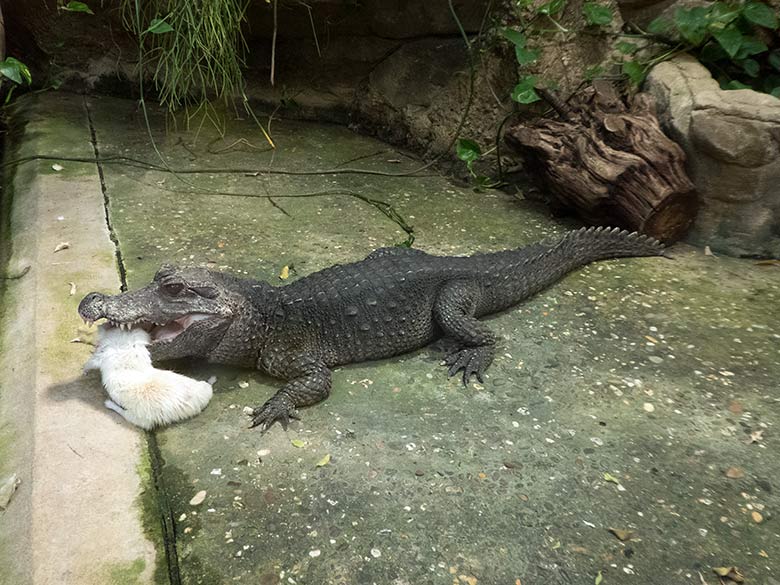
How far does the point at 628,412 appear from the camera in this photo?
290cm

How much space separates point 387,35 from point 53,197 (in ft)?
10.7

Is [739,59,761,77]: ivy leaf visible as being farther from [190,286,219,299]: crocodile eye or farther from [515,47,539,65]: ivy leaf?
[190,286,219,299]: crocodile eye

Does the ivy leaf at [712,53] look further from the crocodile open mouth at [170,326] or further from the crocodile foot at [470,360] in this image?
the crocodile open mouth at [170,326]

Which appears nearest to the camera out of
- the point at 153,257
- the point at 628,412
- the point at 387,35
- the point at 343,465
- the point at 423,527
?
the point at 423,527

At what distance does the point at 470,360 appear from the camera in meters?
3.19

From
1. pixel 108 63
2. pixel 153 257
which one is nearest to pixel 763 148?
pixel 153 257

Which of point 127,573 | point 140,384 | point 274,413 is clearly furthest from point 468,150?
point 127,573

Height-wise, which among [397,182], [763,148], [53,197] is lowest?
[53,197]

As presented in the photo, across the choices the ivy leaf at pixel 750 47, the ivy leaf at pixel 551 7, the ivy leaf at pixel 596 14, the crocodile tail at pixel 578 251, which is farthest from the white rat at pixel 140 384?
the ivy leaf at pixel 750 47

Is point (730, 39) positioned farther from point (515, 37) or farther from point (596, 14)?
point (515, 37)

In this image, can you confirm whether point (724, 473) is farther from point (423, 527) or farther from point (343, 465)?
point (343, 465)

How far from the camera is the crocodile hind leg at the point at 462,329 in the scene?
3203 mm

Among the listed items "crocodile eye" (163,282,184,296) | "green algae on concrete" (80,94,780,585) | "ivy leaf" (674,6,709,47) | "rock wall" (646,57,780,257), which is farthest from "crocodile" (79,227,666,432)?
"ivy leaf" (674,6,709,47)

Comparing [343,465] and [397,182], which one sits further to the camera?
[397,182]
